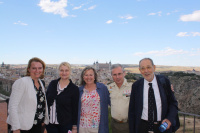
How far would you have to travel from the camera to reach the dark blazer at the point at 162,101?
6.47 ft

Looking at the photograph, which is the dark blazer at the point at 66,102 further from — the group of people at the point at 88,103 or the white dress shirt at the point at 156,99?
the white dress shirt at the point at 156,99

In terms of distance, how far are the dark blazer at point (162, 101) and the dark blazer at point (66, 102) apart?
0.80m

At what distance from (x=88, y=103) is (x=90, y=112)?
0.13m

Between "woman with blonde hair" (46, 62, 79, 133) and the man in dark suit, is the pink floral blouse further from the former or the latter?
the man in dark suit

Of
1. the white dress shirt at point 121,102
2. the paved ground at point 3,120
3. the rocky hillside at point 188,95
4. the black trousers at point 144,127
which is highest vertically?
the white dress shirt at point 121,102

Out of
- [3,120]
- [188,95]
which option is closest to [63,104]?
[3,120]

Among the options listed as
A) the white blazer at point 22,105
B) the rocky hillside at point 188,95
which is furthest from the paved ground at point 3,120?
the rocky hillside at point 188,95

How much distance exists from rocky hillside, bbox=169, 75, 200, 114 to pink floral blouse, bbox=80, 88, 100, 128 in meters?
20.1

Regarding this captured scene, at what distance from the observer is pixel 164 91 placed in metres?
2.01

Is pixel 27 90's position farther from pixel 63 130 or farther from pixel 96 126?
pixel 96 126

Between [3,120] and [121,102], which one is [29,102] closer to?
[121,102]

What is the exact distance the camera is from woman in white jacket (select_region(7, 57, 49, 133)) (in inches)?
78.6

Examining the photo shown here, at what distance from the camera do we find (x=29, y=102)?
211 cm

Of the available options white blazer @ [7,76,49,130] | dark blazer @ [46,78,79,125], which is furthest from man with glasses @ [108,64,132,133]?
white blazer @ [7,76,49,130]
